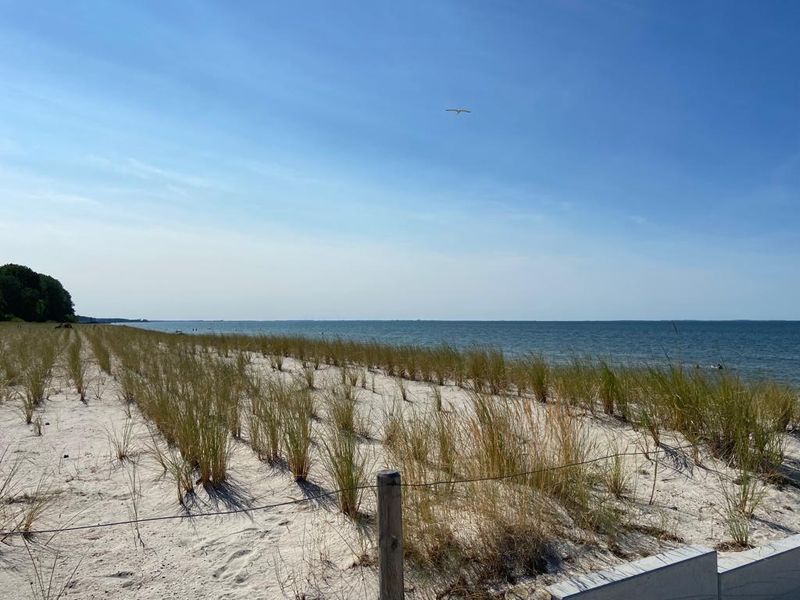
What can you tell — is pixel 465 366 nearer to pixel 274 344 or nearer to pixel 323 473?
pixel 323 473

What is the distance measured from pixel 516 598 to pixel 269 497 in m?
1.74

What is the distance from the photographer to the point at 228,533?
113 inches

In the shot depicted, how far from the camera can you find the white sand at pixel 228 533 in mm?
2365

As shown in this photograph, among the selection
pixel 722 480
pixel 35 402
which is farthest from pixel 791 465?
pixel 35 402

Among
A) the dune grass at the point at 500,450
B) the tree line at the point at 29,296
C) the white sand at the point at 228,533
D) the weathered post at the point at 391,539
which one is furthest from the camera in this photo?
the tree line at the point at 29,296

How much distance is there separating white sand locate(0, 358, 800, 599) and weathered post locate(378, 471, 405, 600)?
0.88 ft

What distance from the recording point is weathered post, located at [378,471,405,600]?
79.6 inches

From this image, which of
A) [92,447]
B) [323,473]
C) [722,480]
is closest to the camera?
[722,480]

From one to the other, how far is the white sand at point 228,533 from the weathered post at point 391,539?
0.27m

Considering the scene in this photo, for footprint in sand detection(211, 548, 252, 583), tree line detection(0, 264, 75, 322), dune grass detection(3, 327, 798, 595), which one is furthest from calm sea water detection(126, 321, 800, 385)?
tree line detection(0, 264, 75, 322)

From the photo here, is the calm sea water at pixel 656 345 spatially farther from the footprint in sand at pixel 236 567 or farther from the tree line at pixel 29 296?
the tree line at pixel 29 296

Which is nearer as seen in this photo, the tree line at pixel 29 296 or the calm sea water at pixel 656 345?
the calm sea water at pixel 656 345

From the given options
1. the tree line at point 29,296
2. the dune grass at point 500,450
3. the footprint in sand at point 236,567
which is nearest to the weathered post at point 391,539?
the dune grass at point 500,450

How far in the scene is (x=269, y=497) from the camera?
3391mm
